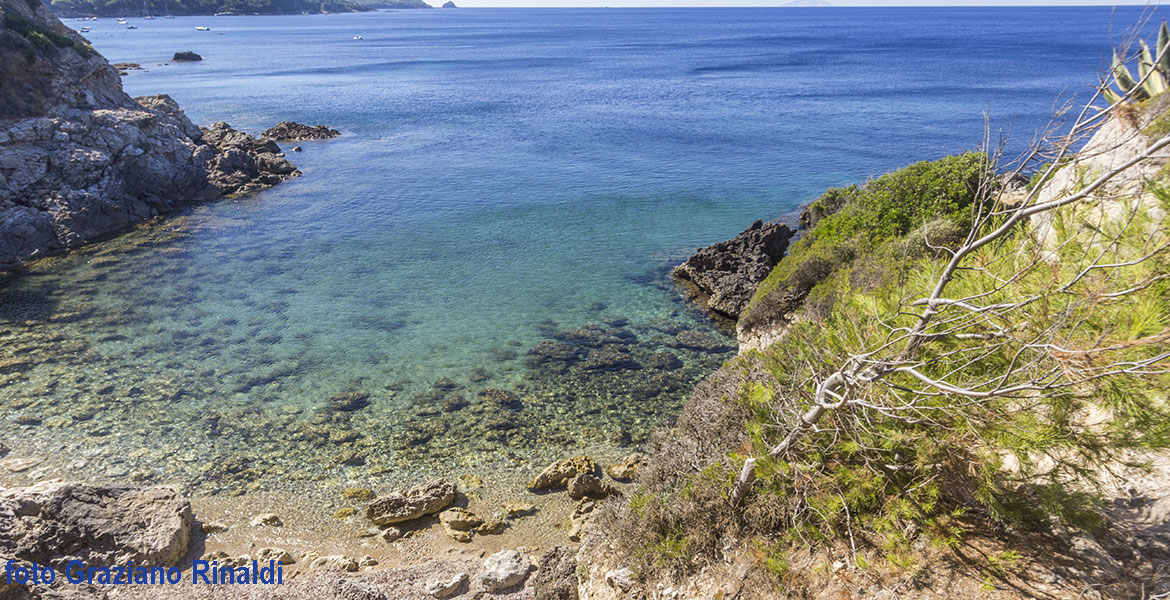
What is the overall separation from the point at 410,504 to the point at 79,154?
30603mm

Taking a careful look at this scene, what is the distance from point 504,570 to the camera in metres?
11.0

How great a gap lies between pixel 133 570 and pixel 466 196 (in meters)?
28.0

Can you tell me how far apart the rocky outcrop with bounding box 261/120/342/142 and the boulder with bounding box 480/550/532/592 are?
46.1 m

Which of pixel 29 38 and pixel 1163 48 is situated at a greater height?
pixel 1163 48

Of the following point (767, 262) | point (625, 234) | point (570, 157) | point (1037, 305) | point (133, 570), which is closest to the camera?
point (1037, 305)

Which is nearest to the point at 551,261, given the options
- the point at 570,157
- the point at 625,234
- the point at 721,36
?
the point at 625,234

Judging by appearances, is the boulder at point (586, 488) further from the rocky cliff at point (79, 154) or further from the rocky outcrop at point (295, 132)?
the rocky outcrop at point (295, 132)

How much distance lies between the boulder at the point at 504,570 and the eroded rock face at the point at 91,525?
5.74m

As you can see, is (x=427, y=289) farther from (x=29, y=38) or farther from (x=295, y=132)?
(x=295, y=132)

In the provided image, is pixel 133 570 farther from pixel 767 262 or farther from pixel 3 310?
pixel 767 262

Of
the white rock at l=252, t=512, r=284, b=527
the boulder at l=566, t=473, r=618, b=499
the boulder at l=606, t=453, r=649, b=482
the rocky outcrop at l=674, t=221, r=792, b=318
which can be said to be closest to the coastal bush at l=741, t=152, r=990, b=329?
the rocky outcrop at l=674, t=221, r=792, b=318

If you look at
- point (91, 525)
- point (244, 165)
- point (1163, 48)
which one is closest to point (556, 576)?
point (91, 525)

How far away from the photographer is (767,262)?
25.0 metres

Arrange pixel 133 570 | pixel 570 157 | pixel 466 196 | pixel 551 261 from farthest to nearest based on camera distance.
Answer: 1. pixel 570 157
2. pixel 466 196
3. pixel 551 261
4. pixel 133 570
